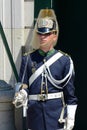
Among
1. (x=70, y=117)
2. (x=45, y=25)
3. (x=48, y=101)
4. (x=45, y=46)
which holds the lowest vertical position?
(x=70, y=117)

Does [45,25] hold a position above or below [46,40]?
above

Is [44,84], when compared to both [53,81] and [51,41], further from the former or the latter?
[51,41]

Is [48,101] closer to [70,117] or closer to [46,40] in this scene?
[70,117]

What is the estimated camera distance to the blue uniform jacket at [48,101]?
398 centimetres

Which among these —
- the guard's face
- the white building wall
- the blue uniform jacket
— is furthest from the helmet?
the white building wall

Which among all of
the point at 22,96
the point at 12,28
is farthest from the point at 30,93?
the point at 12,28

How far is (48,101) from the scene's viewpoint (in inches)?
157

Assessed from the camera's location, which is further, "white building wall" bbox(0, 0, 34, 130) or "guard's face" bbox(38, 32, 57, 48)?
"white building wall" bbox(0, 0, 34, 130)

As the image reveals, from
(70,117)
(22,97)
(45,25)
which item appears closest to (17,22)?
(45,25)

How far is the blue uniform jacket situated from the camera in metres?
3.98

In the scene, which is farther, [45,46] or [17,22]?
[17,22]

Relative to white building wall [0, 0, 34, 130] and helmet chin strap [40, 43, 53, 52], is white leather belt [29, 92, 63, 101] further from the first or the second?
white building wall [0, 0, 34, 130]

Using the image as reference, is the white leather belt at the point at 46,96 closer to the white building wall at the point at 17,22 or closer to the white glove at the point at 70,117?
the white glove at the point at 70,117

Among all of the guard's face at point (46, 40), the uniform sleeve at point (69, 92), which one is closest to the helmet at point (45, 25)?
the guard's face at point (46, 40)
